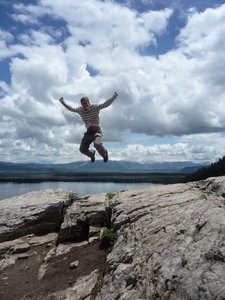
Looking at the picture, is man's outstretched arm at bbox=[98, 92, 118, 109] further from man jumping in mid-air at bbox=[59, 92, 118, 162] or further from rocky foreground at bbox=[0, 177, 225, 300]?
rocky foreground at bbox=[0, 177, 225, 300]

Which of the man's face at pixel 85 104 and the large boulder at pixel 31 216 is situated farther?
the large boulder at pixel 31 216

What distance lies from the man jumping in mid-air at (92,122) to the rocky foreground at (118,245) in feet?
12.3

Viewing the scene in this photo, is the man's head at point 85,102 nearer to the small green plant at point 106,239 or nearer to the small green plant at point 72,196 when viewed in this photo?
the small green plant at point 106,239

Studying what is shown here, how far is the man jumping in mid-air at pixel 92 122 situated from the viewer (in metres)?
20.7

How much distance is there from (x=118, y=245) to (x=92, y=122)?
701 cm

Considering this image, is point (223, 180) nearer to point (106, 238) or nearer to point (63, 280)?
point (106, 238)

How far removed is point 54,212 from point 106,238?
21.1 ft

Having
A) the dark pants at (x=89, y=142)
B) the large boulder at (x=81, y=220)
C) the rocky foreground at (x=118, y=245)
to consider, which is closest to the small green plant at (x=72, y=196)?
the rocky foreground at (x=118, y=245)

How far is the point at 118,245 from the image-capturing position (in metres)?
17.8

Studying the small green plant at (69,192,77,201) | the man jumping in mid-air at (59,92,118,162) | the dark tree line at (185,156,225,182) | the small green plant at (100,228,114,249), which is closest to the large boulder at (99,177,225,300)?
the small green plant at (100,228,114,249)

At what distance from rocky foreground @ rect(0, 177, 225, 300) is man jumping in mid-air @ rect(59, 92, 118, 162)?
3.75 metres

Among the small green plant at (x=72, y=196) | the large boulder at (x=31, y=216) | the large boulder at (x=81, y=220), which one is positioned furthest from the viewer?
the small green plant at (x=72, y=196)

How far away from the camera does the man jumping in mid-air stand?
68.0 feet

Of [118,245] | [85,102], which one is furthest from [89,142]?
[118,245]
